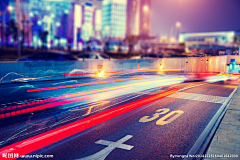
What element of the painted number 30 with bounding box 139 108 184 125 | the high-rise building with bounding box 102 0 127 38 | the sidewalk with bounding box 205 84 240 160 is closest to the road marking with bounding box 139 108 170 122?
the painted number 30 with bounding box 139 108 184 125

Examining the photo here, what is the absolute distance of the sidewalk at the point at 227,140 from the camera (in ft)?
15.7

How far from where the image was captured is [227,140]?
5578mm

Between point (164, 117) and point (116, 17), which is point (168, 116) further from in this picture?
point (116, 17)

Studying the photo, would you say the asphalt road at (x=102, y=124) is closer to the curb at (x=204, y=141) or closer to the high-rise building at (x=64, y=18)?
the curb at (x=204, y=141)

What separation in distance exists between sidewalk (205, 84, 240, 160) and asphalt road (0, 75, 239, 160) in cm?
59

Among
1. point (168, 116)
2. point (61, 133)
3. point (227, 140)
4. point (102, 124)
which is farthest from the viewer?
point (168, 116)

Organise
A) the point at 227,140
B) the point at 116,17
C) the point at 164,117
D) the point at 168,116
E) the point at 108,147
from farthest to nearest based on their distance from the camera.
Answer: the point at 116,17, the point at 168,116, the point at 164,117, the point at 227,140, the point at 108,147

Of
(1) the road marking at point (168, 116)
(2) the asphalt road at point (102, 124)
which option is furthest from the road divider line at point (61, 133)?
(1) the road marking at point (168, 116)

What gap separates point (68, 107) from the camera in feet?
29.6

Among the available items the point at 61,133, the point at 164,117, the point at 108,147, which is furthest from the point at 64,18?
the point at 108,147

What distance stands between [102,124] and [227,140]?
132 inches

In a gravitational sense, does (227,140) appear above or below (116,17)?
below

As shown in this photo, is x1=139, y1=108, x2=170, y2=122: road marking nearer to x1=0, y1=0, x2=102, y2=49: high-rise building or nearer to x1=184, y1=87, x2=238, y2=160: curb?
x1=184, y1=87, x2=238, y2=160: curb

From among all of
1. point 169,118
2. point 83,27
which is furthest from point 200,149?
point 83,27
